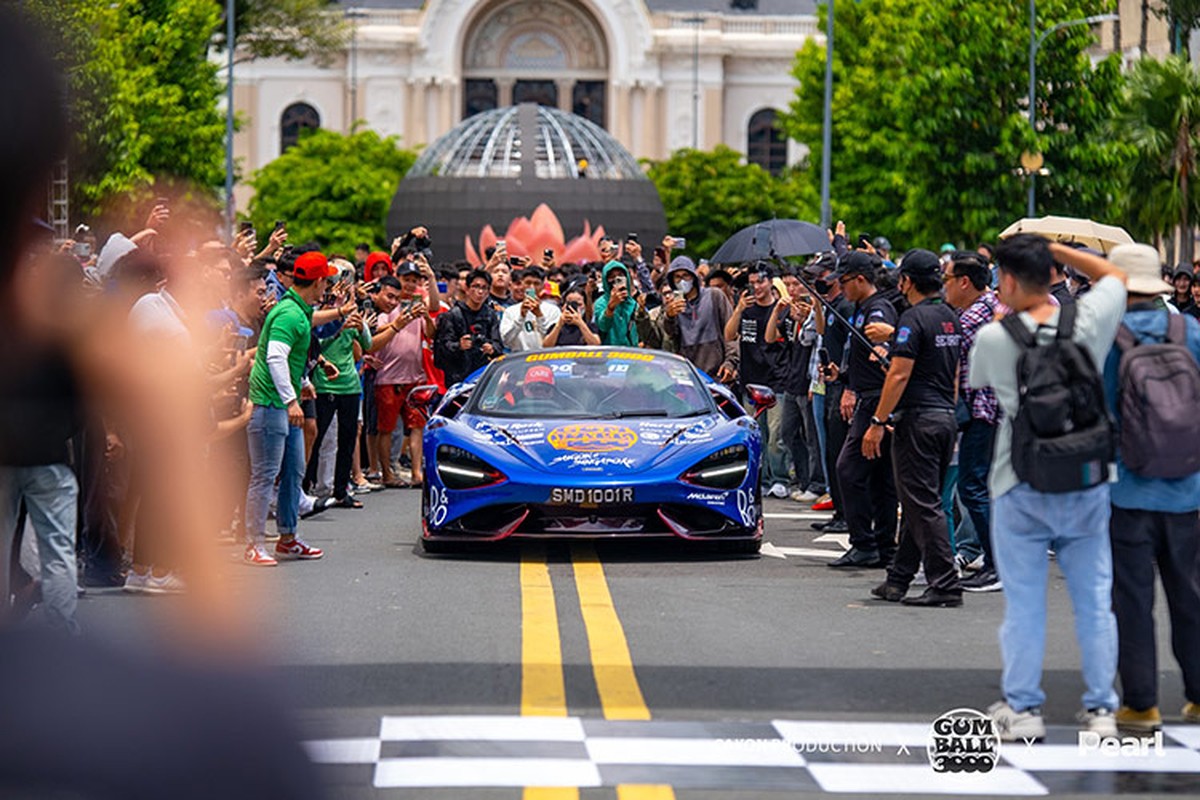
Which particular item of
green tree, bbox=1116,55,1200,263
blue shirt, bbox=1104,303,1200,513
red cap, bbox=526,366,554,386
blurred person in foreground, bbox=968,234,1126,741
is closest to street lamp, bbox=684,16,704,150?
green tree, bbox=1116,55,1200,263

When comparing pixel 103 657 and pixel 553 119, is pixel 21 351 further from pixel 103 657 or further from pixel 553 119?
pixel 553 119

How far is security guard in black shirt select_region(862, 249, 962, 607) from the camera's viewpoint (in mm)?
11094

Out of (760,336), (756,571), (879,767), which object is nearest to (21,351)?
(879,767)

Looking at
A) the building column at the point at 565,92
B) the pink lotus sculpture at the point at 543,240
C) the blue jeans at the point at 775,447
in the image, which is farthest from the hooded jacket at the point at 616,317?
the building column at the point at 565,92

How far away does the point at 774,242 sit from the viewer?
63.3 ft

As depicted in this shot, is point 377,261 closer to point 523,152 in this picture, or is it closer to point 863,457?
point 863,457

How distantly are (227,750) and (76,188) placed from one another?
140 centimetres

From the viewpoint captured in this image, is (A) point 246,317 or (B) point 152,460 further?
(A) point 246,317

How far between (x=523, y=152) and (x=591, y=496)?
66.1 m

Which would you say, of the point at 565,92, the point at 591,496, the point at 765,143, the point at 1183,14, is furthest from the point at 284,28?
the point at 591,496

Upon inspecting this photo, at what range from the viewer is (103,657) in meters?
1.80

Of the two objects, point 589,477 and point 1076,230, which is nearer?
point 589,477

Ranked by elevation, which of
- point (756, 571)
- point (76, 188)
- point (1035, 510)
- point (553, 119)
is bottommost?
point (756, 571)

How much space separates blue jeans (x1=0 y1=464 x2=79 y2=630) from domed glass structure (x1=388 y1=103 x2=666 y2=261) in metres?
65.9
